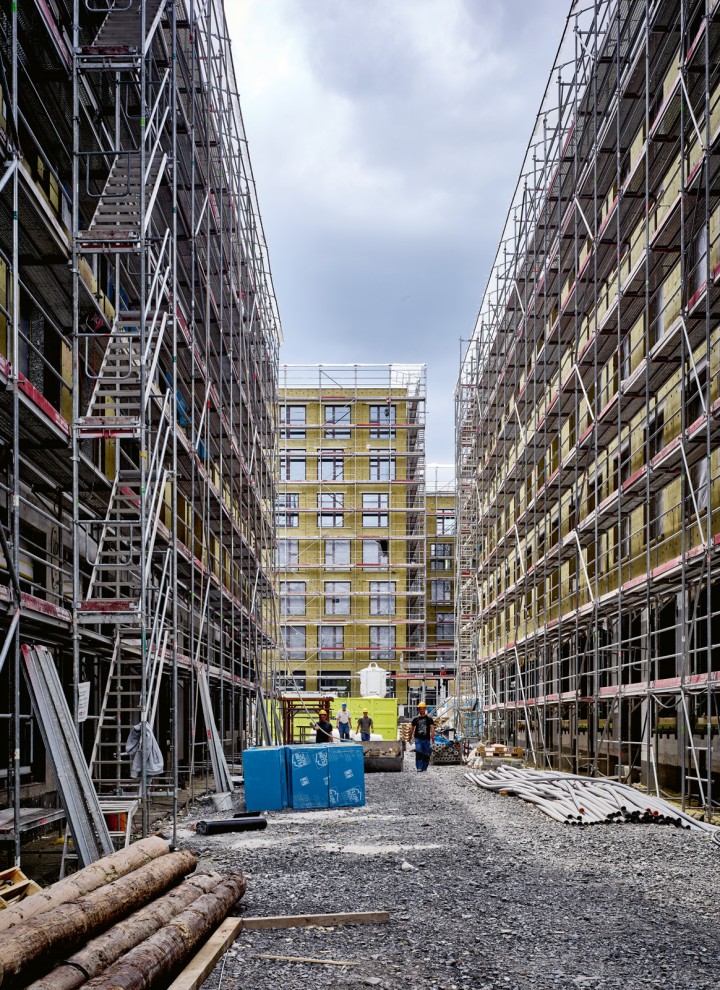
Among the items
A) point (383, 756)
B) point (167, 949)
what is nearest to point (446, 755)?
point (383, 756)

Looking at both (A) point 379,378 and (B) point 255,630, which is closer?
(B) point 255,630

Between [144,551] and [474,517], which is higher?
[474,517]

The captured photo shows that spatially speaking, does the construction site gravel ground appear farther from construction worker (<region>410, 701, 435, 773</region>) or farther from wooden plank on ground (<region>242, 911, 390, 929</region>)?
construction worker (<region>410, 701, 435, 773</region>)

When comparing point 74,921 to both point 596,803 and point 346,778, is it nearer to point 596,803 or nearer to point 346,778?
point 596,803

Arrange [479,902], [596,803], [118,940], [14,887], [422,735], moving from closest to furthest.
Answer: [118,940], [14,887], [479,902], [596,803], [422,735]

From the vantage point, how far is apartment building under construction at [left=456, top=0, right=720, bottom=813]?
53.5 ft

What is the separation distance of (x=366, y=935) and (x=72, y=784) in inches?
133

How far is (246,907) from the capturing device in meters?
8.80

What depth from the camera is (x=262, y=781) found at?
56.7 ft

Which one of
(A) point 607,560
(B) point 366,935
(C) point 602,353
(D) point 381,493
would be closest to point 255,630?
(A) point 607,560

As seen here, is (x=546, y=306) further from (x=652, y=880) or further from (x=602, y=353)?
(x=652, y=880)

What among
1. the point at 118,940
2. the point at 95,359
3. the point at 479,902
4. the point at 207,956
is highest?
the point at 95,359

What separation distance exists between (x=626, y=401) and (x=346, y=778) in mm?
8623

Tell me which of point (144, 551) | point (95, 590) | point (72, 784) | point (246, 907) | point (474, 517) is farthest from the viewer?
point (474, 517)
